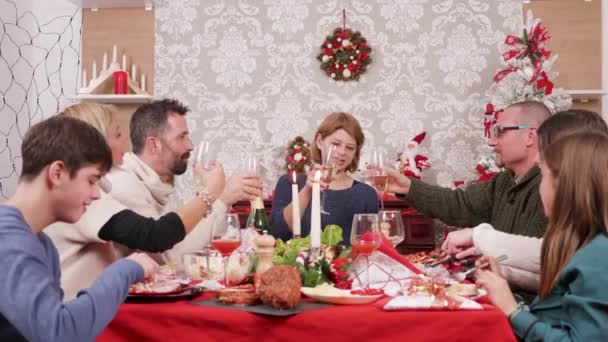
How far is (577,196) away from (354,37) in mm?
3677

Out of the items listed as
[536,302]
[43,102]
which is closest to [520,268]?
[536,302]

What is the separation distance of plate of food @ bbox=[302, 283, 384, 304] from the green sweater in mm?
1009

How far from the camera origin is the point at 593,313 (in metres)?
1.58

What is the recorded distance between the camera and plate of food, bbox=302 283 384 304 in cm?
173

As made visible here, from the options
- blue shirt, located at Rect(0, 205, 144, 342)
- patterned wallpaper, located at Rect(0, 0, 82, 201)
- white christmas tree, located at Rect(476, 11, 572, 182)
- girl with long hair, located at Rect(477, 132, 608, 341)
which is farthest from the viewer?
patterned wallpaper, located at Rect(0, 0, 82, 201)

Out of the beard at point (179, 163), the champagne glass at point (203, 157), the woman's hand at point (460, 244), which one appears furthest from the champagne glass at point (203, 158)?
the woman's hand at point (460, 244)

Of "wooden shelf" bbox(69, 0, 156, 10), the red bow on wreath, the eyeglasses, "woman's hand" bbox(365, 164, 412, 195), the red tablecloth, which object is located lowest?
the red tablecloth

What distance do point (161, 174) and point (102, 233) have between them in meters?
0.79

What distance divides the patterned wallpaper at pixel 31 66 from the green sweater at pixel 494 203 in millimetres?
3135

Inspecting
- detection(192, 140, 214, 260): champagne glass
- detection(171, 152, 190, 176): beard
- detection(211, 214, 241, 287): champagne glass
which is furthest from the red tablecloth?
detection(171, 152, 190, 176): beard

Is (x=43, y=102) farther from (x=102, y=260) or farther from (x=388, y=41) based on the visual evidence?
(x=102, y=260)

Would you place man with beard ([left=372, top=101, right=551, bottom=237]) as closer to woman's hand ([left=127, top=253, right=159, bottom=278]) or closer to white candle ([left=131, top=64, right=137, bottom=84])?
woman's hand ([left=127, top=253, right=159, bottom=278])

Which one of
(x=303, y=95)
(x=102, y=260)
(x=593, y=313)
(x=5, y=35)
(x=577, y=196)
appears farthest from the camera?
(x=303, y=95)

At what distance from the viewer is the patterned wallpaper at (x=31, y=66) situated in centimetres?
495
